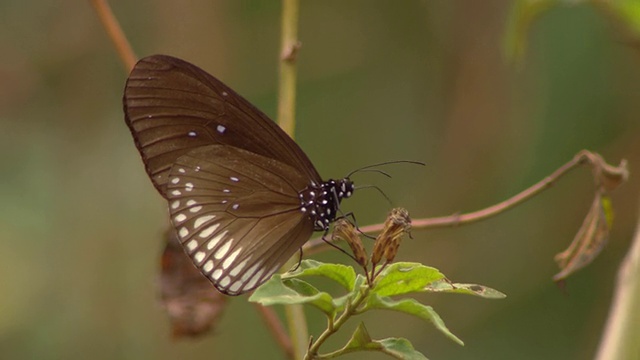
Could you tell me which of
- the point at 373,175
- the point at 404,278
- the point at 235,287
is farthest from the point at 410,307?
the point at 373,175

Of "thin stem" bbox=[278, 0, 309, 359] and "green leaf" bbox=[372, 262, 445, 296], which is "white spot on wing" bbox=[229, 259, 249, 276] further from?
"green leaf" bbox=[372, 262, 445, 296]

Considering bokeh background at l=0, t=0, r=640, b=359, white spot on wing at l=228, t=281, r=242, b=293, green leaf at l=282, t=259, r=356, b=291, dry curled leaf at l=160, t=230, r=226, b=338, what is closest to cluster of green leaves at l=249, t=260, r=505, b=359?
green leaf at l=282, t=259, r=356, b=291

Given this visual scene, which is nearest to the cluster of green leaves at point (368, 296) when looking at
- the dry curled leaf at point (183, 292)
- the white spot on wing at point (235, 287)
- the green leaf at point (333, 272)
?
the green leaf at point (333, 272)

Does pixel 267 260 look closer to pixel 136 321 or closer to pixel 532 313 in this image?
pixel 136 321

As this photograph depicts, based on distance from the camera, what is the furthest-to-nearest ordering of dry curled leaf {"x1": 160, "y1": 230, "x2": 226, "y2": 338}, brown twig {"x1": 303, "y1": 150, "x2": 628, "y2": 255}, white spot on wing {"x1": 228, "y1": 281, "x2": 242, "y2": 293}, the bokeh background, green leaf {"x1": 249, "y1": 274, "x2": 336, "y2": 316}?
the bokeh background < dry curled leaf {"x1": 160, "y1": 230, "x2": 226, "y2": 338} < brown twig {"x1": 303, "y1": 150, "x2": 628, "y2": 255} < white spot on wing {"x1": 228, "y1": 281, "x2": 242, "y2": 293} < green leaf {"x1": 249, "y1": 274, "x2": 336, "y2": 316}

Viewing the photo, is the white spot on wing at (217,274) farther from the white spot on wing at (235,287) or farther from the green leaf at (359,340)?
the green leaf at (359,340)

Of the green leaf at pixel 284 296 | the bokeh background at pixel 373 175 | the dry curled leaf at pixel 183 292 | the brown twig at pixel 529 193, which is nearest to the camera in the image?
the green leaf at pixel 284 296
